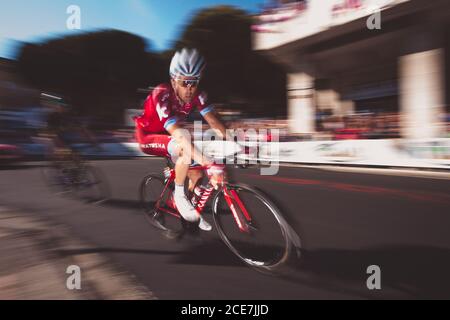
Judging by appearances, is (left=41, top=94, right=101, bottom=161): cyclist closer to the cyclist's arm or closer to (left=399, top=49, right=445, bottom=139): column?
the cyclist's arm

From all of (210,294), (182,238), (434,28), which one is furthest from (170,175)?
(434,28)

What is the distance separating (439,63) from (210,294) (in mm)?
15544

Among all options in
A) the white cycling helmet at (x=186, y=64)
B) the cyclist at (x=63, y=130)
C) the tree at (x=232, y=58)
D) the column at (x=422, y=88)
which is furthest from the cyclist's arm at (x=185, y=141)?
the tree at (x=232, y=58)

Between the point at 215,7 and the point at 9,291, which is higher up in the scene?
the point at 215,7

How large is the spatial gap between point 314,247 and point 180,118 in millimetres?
1842

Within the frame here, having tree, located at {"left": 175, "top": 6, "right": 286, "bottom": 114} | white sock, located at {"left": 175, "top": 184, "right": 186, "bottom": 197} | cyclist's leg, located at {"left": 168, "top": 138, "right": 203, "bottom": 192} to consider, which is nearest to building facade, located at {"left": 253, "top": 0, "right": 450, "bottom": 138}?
tree, located at {"left": 175, "top": 6, "right": 286, "bottom": 114}

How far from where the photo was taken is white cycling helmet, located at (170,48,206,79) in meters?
3.47

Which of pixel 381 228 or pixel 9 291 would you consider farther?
pixel 381 228

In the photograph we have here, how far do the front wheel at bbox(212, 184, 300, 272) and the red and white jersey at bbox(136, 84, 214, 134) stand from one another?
86 centimetres

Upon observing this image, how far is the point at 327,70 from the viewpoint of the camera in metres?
22.4

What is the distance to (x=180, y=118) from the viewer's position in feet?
11.9

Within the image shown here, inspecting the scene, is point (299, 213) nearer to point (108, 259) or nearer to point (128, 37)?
point (108, 259)

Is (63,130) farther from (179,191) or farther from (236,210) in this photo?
(236,210)

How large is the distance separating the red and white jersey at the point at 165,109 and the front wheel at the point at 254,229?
2.81 feet
